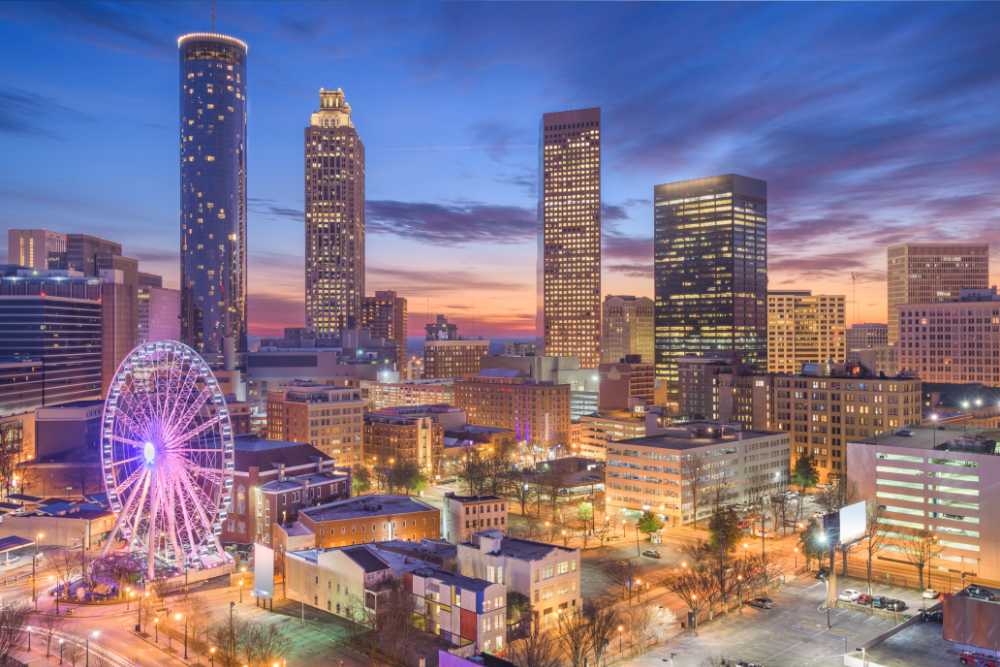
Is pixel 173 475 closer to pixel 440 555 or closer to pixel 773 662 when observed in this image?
pixel 440 555

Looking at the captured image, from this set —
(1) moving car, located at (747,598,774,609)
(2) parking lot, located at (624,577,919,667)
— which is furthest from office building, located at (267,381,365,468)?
(2) parking lot, located at (624,577,919,667)

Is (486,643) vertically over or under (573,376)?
under

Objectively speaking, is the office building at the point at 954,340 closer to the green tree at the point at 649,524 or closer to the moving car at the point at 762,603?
the green tree at the point at 649,524

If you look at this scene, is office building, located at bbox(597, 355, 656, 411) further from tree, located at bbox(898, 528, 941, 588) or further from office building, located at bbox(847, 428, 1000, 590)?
tree, located at bbox(898, 528, 941, 588)

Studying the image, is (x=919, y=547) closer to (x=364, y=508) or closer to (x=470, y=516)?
(x=470, y=516)

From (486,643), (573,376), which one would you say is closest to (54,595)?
(486,643)

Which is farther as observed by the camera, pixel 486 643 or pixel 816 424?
pixel 816 424
